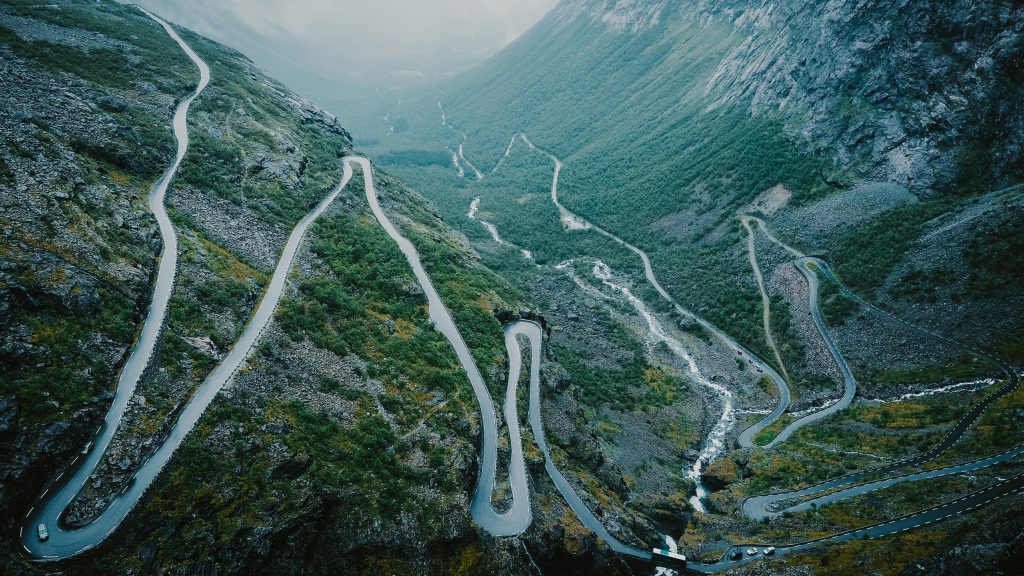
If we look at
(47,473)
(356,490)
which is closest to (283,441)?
(356,490)

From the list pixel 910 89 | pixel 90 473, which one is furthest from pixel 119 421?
pixel 910 89

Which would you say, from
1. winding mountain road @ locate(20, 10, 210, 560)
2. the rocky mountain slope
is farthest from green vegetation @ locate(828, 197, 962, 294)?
winding mountain road @ locate(20, 10, 210, 560)

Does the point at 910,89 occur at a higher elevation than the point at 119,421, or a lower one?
higher

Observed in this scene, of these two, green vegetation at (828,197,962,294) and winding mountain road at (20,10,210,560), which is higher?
green vegetation at (828,197,962,294)

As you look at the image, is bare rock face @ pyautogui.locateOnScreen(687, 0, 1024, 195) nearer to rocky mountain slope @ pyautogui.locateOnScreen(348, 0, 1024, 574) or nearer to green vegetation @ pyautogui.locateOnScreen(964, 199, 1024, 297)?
rocky mountain slope @ pyautogui.locateOnScreen(348, 0, 1024, 574)

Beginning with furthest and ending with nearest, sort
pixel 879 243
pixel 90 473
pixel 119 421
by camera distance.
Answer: pixel 879 243 → pixel 119 421 → pixel 90 473

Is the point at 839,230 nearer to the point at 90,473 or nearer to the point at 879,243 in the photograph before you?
the point at 879,243

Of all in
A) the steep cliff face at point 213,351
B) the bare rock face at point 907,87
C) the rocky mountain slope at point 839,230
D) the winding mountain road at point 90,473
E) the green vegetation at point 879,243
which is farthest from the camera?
the bare rock face at point 907,87

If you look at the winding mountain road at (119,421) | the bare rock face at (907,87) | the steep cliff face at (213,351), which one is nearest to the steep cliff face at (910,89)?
the bare rock face at (907,87)

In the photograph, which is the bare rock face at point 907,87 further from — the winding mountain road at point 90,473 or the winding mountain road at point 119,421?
the winding mountain road at point 90,473

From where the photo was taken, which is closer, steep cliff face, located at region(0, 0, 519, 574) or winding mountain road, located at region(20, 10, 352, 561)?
winding mountain road, located at region(20, 10, 352, 561)

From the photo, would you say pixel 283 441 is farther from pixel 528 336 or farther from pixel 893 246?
pixel 893 246

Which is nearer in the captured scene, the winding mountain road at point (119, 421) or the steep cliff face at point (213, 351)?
the winding mountain road at point (119, 421)
